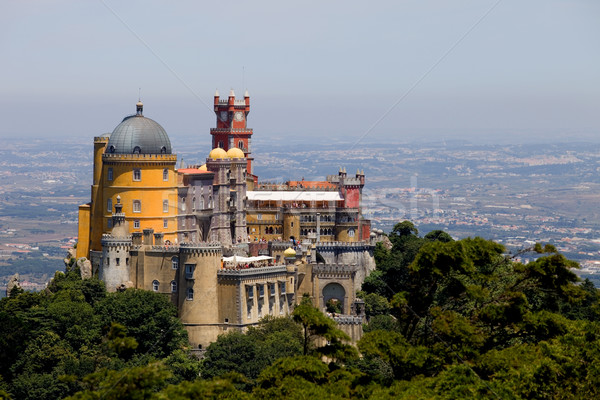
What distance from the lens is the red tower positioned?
13156 centimetres

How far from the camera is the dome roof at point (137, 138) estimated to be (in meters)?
101

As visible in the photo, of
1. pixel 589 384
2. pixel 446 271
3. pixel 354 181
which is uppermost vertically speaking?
pixel 354 181

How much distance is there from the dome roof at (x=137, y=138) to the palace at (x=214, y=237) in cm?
9

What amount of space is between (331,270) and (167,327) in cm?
1811

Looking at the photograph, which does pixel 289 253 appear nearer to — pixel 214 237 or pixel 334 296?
pixel 334 296

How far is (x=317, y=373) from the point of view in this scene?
65.7 m

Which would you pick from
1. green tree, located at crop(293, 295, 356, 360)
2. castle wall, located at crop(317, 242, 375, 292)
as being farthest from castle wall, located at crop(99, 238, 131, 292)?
green tree, located at crop(293, 295, 356, 360)

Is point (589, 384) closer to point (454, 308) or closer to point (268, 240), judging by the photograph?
point (454, 308)

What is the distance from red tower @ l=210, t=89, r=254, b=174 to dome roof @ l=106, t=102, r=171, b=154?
2899cm

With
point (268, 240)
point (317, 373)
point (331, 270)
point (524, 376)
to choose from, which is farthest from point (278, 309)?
point (524, 376)

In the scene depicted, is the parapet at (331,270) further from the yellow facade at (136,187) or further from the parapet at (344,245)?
the yellow facade at (136,187)

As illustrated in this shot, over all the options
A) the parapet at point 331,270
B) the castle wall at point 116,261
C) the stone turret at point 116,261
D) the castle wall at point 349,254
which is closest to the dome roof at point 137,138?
the stone turret at point 116,261

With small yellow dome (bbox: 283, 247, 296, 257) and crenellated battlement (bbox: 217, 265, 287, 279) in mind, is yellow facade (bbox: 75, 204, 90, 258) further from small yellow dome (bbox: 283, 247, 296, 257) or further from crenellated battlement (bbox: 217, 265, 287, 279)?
small yellow dome (bbox: 283, 247, 296, 257)

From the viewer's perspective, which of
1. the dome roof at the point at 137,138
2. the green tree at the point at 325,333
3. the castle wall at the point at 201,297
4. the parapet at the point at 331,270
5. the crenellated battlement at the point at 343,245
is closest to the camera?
the green tree at the point at 325,333
